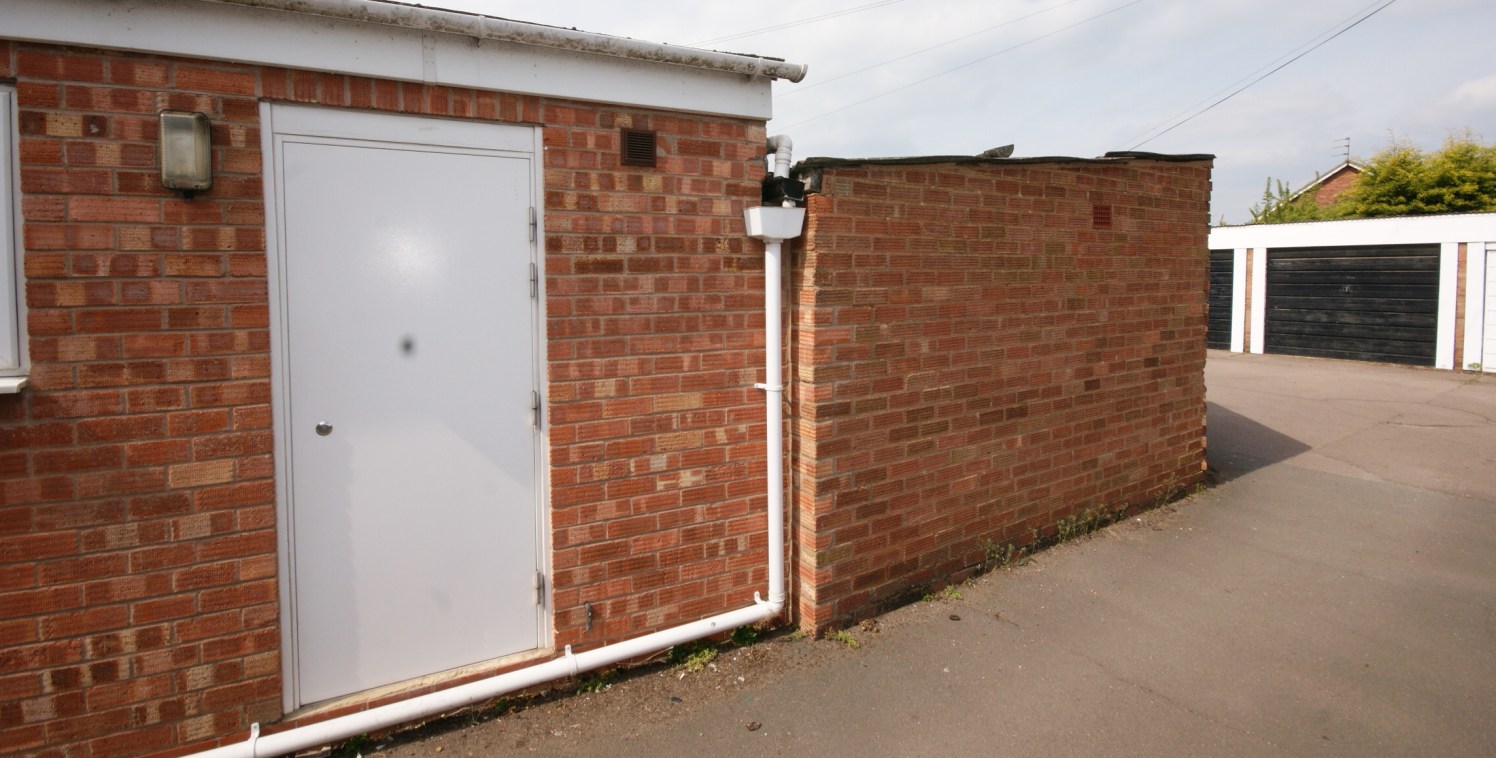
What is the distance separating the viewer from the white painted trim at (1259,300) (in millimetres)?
16219

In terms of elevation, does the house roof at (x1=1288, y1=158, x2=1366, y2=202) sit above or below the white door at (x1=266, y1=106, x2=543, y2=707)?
above

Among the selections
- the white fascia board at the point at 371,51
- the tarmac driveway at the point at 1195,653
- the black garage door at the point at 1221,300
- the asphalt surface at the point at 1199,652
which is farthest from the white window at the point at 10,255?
the black garage door at the point at 1221,300

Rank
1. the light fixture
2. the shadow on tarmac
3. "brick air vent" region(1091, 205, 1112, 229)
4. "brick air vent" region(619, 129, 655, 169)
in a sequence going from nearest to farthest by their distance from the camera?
the light fixture, "brick air vent" region(619, 129, 655, 169), "brick air vent" region(1091, 205, 1112, 229), the shadow on tarmac

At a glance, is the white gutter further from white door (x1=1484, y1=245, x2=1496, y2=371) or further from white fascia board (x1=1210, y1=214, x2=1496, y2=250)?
white door (x1=1484, y1=245, x2=1496, y2=371)

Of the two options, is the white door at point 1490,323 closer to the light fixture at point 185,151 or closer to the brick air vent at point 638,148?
the brick air vent at point 638,148

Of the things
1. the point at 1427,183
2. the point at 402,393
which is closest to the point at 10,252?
the point at 402,393

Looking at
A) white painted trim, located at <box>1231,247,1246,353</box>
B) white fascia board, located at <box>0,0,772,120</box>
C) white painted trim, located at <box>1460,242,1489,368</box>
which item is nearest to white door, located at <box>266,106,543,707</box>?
white fascia board, located at <box>0,0,772,120</box>

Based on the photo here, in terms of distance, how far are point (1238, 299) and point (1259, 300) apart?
0.46 meters

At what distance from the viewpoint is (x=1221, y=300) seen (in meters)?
17.2

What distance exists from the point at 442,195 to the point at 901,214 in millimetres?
2256

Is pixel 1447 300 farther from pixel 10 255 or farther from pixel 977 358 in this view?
pixel 10 255

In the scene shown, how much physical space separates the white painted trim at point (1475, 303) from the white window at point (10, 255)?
18.1 m

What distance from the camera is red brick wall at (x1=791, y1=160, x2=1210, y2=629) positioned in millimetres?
3953

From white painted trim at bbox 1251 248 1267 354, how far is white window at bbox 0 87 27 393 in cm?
1870
